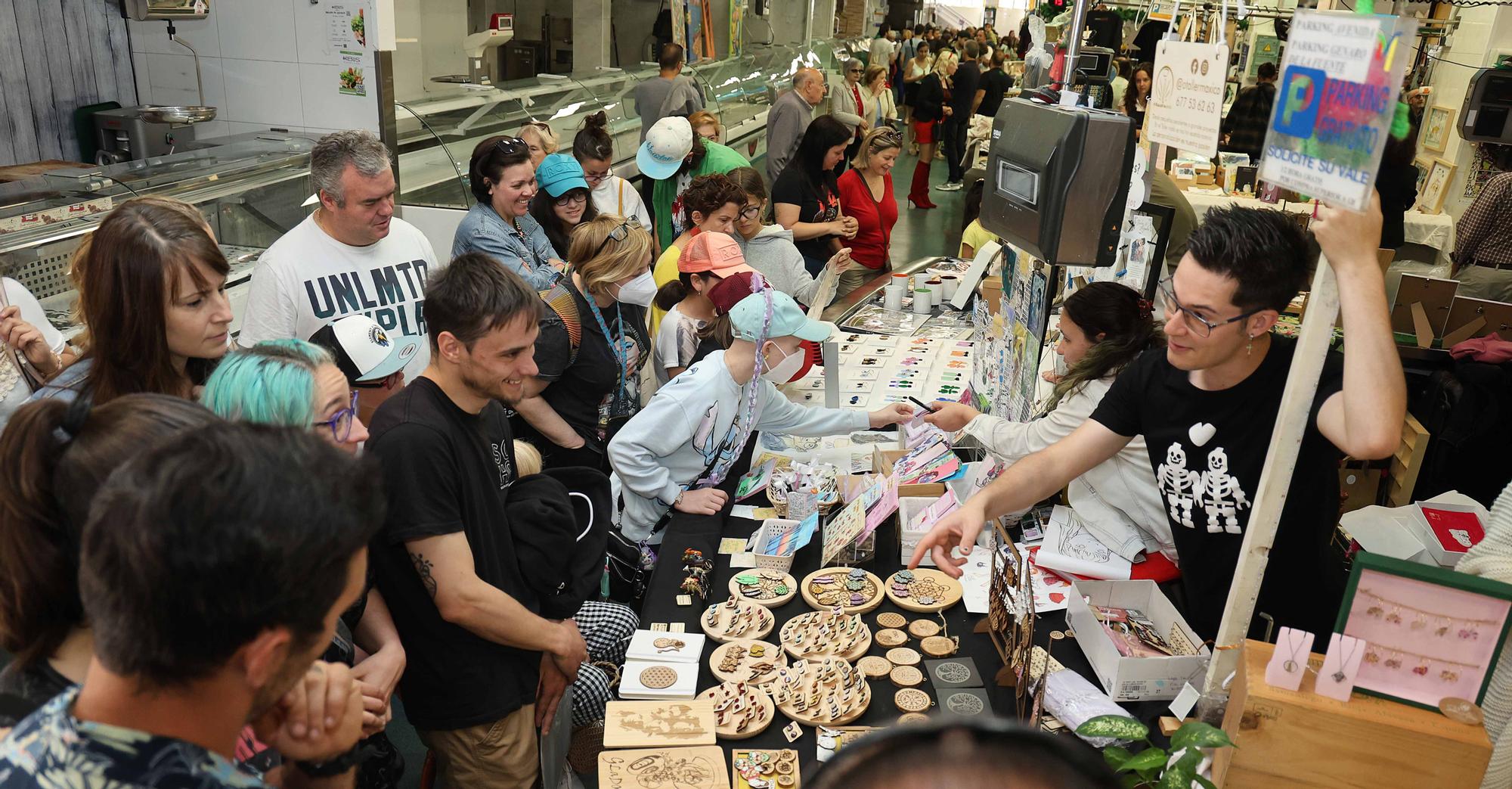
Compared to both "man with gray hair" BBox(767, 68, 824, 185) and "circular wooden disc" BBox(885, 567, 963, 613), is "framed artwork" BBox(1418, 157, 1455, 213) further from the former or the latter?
"circular wooden disc" BBox(885, 567, 963, 613)

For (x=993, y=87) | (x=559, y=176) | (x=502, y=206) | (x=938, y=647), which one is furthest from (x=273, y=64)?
(x=993, y=87)

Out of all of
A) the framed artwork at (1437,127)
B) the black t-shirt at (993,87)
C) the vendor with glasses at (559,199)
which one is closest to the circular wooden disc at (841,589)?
the vendor with glasses at (559,199)

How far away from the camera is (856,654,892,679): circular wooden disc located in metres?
2.21

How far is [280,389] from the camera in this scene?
1783 millimetres

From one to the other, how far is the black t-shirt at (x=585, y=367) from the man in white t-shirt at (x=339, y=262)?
42 cm

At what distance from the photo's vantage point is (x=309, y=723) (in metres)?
1.32

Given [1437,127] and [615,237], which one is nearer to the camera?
[615,237]

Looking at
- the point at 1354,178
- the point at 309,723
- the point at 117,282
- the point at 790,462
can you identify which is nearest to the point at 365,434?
the point at 117,282

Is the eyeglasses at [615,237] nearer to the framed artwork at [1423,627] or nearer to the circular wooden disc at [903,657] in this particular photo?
the circular wooden disc at [903,657]

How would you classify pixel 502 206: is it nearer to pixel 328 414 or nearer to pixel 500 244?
pixel 500 244

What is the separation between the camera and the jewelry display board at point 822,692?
2.06 metres

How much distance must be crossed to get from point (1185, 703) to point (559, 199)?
3584 millimetres

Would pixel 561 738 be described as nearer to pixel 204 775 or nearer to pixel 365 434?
pixel 365 434

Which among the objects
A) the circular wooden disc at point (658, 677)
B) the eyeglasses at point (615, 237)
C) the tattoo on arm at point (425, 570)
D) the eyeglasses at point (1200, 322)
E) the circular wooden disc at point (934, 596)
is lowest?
the circular wooden disc at point (658, 677)
